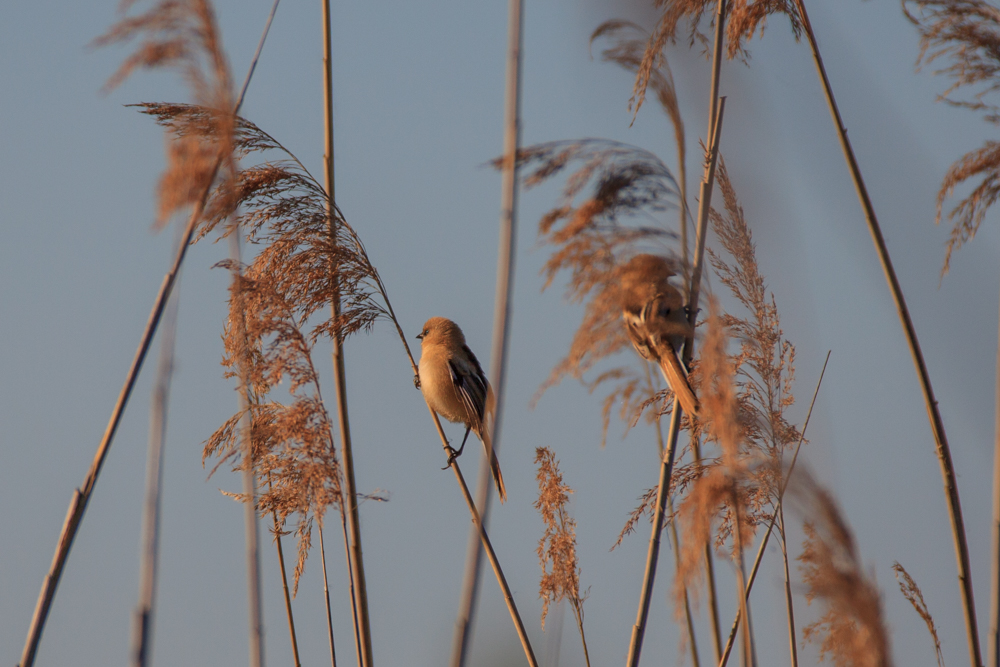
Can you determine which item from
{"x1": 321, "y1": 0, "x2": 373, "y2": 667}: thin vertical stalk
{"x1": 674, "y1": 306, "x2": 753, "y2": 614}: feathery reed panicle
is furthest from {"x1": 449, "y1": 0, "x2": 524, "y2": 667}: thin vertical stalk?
{"x1": 321, "y1": 0, "x2": 373, "y2": 667}: thin vertical stalk

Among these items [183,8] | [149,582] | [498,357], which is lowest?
[149,582]

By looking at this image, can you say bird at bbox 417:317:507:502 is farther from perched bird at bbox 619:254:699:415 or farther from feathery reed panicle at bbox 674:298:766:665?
feathery reed panicle at bbox 674:298:766:665

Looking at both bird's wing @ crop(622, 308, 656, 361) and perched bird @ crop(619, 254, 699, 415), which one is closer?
perched bird @ crop(619, 254, 699, 415)

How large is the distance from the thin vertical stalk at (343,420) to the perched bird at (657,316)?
98 centimetres

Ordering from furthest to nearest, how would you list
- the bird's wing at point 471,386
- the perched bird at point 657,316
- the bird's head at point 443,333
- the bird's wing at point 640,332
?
the bird's head at point 443,333
the bird's wing at point 471,386
the bird's wing at point 640,332
the perched bird at point 657,316

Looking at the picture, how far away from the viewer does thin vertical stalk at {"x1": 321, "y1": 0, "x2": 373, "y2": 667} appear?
2609 mm

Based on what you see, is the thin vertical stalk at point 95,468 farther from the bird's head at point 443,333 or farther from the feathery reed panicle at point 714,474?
the bird's head at point 443,333

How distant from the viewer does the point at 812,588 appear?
1.85 metres

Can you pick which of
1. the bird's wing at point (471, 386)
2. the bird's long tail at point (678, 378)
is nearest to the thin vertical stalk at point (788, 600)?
the bird's long tail at point (678, 378)

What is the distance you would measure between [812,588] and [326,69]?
2.31m

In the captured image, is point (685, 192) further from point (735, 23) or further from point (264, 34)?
point (264, 34)

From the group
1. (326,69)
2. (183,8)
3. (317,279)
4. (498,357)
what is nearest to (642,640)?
(498,357)

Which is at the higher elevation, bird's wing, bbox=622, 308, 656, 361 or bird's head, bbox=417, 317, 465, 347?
bird's head, bbox=417, 317, 465, 347

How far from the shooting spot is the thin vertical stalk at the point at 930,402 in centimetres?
233
